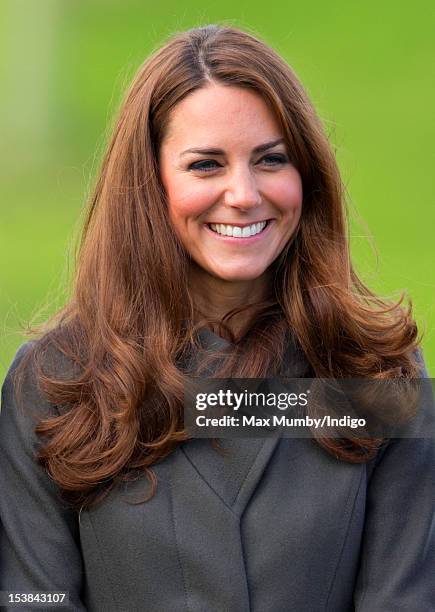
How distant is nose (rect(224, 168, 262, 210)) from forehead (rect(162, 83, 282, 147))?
0.07 metres

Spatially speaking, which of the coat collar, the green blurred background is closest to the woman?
the coat collar

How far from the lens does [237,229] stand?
2.67 meters

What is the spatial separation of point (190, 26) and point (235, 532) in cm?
622

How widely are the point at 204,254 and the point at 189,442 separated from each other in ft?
1.29

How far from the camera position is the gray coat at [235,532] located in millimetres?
2621

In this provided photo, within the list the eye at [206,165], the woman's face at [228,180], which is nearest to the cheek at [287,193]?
the woman's face at [228,180]

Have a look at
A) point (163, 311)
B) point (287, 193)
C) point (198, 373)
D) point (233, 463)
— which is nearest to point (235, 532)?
point (233, 463)

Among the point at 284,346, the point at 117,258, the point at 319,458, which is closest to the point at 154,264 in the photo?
the point at 117,258

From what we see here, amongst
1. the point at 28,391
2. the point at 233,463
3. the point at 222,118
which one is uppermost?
the point at 222,118

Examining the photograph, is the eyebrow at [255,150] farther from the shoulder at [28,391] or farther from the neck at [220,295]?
the shoulder at [28,391]

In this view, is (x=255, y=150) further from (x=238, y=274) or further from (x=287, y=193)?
(x=238, y=274)

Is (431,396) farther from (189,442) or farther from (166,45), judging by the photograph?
(166,45)

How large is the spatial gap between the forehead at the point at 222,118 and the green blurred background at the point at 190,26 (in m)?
4.75

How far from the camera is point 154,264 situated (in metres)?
2.73
